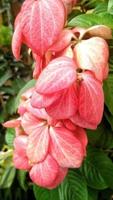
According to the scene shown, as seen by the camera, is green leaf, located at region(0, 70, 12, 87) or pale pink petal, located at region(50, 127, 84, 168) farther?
green leaf, located at region(0, 70, 12, 87)

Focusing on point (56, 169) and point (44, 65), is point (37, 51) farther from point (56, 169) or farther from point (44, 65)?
point (56, 169)

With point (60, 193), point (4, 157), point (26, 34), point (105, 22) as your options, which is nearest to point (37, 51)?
point (26, 34)

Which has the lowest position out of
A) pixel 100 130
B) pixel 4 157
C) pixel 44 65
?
pixel 4 157

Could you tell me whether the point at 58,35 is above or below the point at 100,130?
above

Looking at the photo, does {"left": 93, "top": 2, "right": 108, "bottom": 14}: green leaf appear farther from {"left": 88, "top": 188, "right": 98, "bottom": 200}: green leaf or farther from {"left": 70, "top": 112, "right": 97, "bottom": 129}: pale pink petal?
{"left": 88, "top": 188, "right": 98, "bottom": 200}: green leaf

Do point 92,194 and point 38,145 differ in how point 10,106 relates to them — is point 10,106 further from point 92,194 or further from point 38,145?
point 38,145

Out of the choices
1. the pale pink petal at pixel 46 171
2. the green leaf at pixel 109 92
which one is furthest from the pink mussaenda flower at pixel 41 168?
the green leaf at pixel 109 92

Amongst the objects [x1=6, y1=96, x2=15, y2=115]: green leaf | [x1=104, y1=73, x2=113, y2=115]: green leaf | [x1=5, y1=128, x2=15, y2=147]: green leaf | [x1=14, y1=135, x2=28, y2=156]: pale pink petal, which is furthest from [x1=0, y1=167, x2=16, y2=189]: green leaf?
[x1=104, y1=73, x2=113, y2=115]: green leaf
